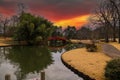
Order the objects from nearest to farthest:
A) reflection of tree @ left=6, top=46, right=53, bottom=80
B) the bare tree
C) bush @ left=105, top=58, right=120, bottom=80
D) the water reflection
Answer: bush @ left=105, top=58, right=120, bottom=80 < the water reflection < reflection of tree @ left=6, top=46, right=53, bottom=80 < the bare tree

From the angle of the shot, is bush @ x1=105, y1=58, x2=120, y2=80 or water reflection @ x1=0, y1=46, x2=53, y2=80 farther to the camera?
water reflection @ x1=0, y1=46, x2=53, y2=80

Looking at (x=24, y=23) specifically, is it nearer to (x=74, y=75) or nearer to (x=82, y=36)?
(x=82, y=36)

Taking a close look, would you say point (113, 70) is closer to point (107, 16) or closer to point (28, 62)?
point (28, 62)

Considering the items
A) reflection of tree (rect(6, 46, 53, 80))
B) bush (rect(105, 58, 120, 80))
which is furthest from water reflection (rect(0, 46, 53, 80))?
bush (rect(105, 58, 120, 80))

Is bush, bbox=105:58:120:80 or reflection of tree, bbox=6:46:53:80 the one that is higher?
bush, bbox=105:58:120:80

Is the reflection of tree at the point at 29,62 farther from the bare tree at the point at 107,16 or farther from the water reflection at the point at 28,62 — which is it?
the bare tree at the point at 107,16

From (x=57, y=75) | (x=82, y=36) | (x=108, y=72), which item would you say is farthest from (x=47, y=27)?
(x=108, y=72)

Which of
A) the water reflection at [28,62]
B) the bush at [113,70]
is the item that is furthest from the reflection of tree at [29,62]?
the bush at [113,70]

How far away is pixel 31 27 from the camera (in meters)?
61.2

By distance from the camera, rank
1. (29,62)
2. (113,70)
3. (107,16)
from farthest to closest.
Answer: (107,16) < (29,62) < (113,70)

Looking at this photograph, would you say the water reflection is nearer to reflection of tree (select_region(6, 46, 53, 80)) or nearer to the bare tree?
reflection of tree (select_region(6, 46, 53, 80))

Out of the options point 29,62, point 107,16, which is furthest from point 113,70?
point 107,16

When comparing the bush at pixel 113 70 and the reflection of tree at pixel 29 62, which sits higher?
the bush at pixel 113 70

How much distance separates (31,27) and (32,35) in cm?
216
